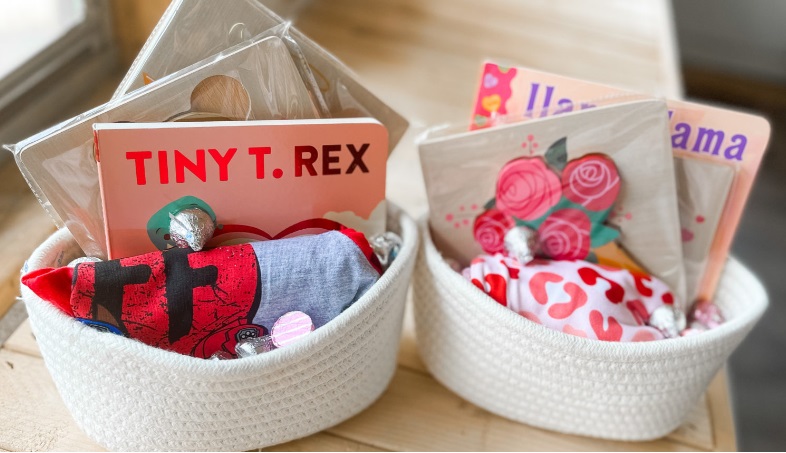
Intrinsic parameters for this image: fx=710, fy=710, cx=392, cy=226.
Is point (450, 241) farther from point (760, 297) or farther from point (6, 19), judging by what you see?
point (6, 19)

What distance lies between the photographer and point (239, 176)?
537 millimetres

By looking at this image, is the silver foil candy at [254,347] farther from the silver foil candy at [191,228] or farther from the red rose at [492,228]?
the red rose at [492,228]

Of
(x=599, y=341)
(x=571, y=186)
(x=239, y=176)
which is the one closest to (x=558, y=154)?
(x=571, y=186)

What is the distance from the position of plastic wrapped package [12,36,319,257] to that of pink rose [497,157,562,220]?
6.9 inches

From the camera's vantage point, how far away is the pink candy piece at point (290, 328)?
20.2 inches

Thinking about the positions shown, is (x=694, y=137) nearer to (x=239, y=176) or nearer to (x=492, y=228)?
(x=492, y=228)

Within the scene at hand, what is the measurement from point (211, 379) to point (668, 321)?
0.38 meters

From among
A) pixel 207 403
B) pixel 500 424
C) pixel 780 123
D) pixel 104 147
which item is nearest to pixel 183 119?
pixel 104 147

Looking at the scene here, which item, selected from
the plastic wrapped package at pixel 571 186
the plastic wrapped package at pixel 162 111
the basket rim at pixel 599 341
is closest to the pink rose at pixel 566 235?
the plastic wrapped package at pixel 571 186

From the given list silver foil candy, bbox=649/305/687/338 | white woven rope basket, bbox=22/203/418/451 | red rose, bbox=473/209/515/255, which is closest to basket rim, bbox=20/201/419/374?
white woven rope basket, bbox=22/203/418/451

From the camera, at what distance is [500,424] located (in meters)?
0.64

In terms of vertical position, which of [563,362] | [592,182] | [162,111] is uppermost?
[162,111]

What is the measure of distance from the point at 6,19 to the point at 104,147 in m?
0.44

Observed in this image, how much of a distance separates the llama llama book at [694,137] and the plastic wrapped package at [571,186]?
2cm
